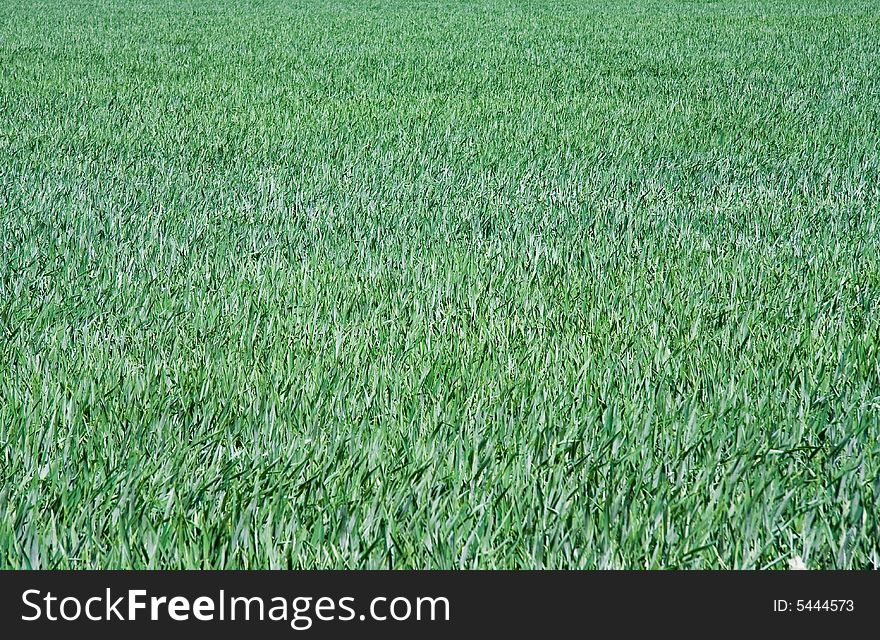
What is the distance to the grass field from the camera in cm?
155

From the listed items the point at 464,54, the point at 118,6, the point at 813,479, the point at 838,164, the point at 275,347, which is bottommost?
the point at 813,479

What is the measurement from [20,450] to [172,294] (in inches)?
43.5

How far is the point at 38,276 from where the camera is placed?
295cm

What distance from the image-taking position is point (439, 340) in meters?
2.41

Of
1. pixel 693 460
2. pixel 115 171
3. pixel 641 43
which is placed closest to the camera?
pixel 693 460

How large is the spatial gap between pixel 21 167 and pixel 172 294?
8.57 ft

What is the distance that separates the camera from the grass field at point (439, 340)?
5.08 ft

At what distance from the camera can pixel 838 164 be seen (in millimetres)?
4941

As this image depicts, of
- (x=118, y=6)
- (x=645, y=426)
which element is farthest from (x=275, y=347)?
(x=118, y=6)

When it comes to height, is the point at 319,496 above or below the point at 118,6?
below

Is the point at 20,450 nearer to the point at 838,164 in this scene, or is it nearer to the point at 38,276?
the point at 38,276

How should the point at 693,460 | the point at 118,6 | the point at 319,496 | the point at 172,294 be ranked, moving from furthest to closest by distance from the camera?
the point at 118,6 < the point at 172,294 < the point at 693,460 < the point at 319,496

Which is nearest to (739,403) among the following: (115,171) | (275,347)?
(275,347)

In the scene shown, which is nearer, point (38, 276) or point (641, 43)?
point (38, 276)
